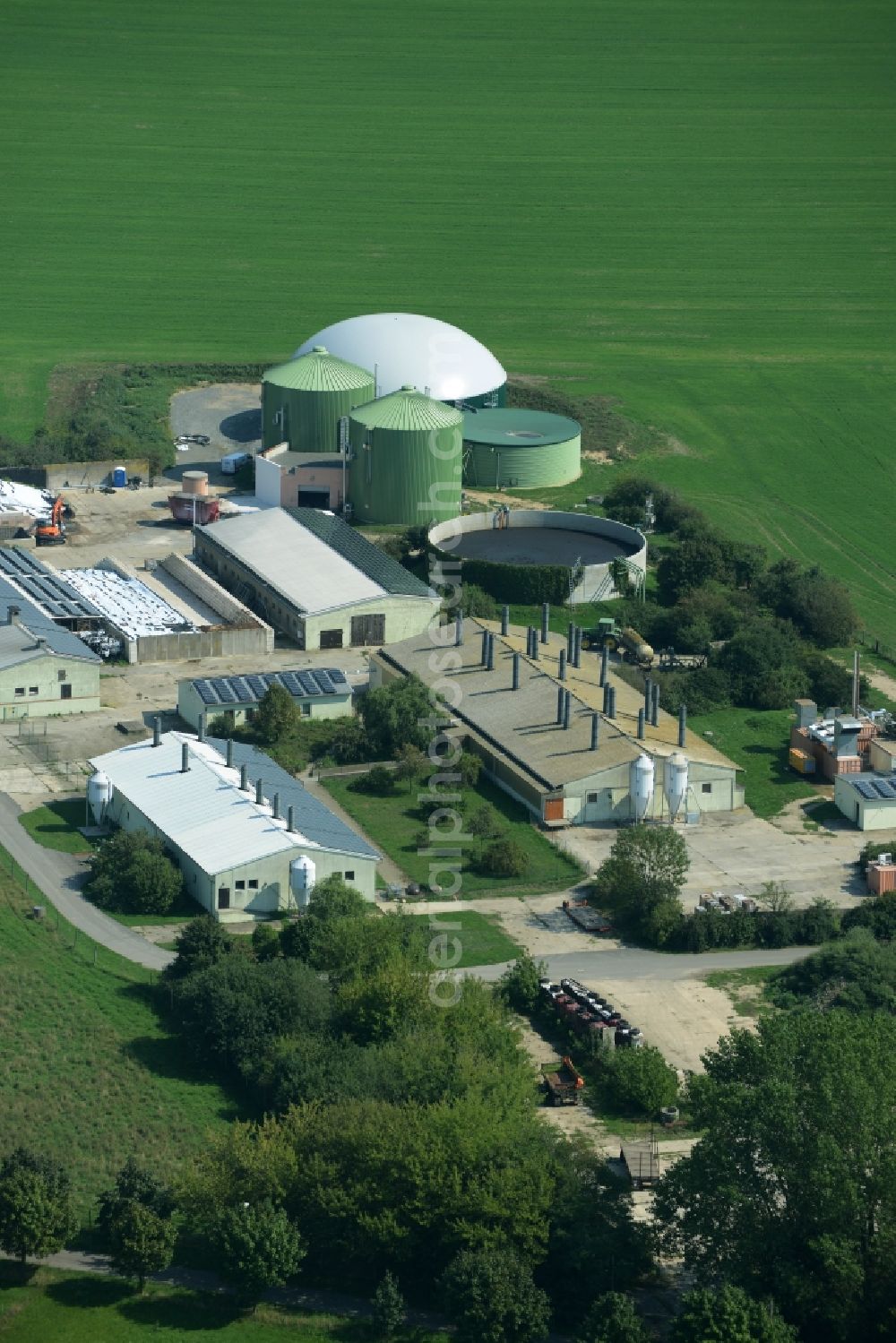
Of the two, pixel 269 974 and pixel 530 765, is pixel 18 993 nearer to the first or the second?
pixel 269 974

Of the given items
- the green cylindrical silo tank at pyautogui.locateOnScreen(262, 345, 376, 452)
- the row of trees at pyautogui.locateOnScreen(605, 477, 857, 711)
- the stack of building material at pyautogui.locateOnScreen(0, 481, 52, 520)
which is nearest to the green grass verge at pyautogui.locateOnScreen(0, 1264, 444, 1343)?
the row of trees at pyautogui.locateOnScreen(605, 477, 857, 711)

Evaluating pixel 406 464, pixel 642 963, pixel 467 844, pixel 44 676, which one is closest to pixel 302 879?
pixel 467 844

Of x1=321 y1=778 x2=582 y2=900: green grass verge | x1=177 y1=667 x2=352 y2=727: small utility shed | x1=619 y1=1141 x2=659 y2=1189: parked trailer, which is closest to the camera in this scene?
x1=619 y1=1141 x2=659 y2=1189: parked trailer

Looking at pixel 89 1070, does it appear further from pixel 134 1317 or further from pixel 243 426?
pixel 243 426

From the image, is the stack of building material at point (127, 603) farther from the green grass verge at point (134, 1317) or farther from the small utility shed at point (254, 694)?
the green grass verge at point (134, 1317)

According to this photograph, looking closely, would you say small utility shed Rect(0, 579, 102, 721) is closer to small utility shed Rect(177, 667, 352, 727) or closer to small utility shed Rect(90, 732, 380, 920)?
small utility shed Rect(177, 667, 352, 727)

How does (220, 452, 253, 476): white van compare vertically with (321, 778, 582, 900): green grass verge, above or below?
above

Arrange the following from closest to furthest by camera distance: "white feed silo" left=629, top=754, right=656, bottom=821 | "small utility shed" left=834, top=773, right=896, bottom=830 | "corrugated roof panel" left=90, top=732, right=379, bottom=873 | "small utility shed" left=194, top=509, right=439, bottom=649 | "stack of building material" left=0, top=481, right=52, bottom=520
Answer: "corrugated roof panel" left=90, top=732, right=379, bottom=873
"white feed silo" left=629, top=754, right=656, bottom=821
"small utility shed" left=834, top=773, right=896, bottom=830
"small utility shed" left=194, top=509, right=439, bottom=649
"stack of building material" left=0, top=481, right=52, bottom=520
